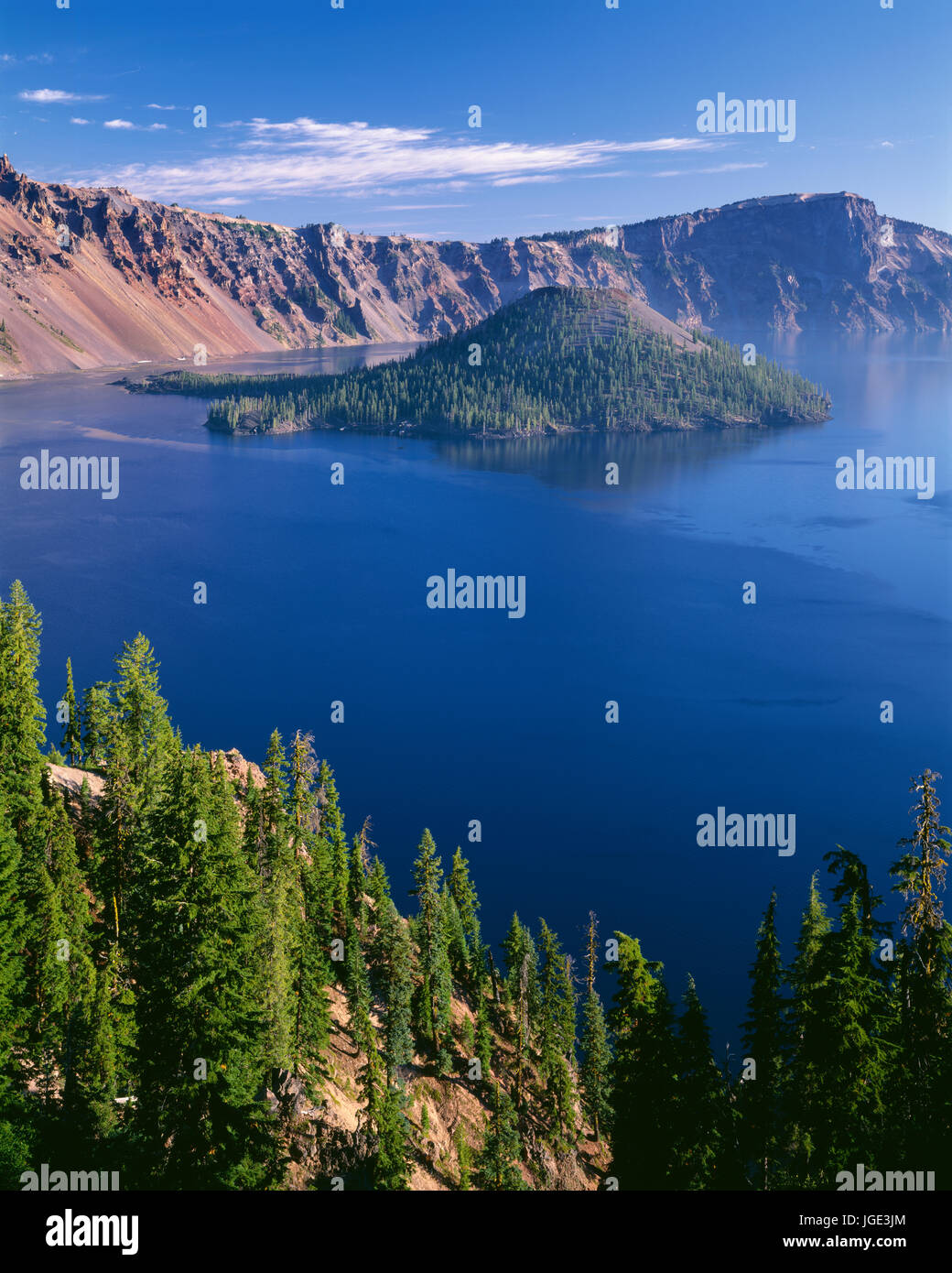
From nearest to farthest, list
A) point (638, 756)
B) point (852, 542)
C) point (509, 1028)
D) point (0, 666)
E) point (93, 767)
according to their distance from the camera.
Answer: point (0, 666) → point (93, 767) → point (509, 1028) → point (638, 756) → point (852, 542)

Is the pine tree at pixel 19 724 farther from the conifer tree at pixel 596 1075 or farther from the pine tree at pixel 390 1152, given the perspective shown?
the conifer tree at pixel 596 1075

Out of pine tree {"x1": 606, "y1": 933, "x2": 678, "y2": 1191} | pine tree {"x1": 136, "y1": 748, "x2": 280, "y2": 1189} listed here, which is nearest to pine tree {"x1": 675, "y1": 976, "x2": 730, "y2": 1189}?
pine tree {"x1": 606, "y1": 933, "x2": 678, "y2": 1191}

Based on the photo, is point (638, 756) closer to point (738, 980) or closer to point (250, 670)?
point (738, 980)

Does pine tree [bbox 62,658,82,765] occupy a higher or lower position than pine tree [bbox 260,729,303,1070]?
higher

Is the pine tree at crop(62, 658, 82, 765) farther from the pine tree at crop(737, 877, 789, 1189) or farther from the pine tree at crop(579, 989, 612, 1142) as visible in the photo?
the pine tree at crop(737, 877, 789, 1189)

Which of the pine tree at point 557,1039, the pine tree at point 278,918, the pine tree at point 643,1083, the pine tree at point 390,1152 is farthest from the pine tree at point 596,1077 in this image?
the pine tree at point 278,918
